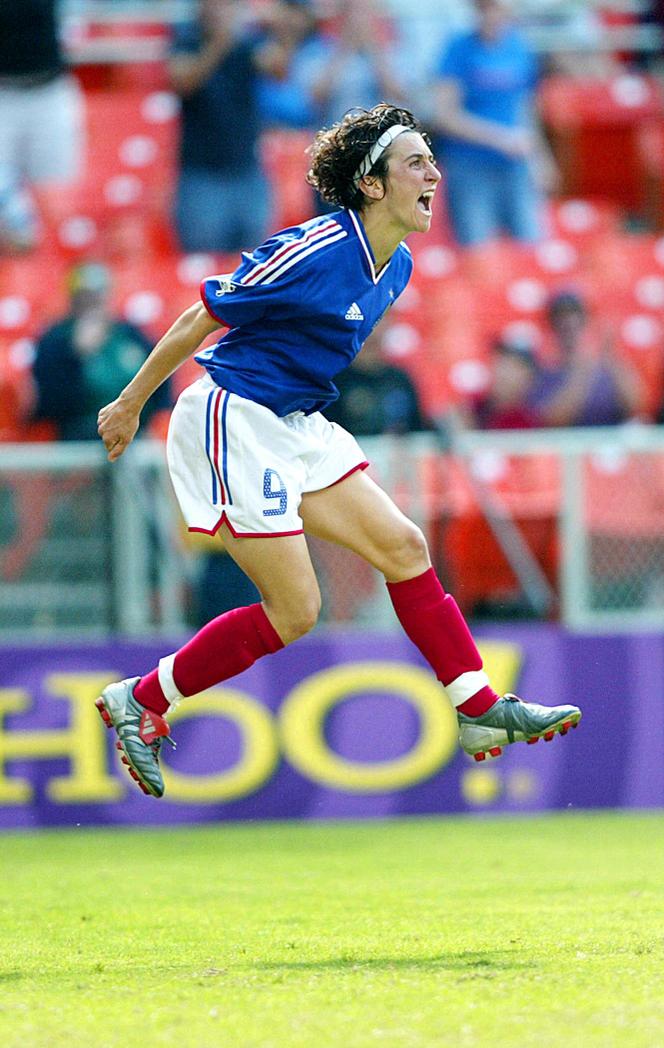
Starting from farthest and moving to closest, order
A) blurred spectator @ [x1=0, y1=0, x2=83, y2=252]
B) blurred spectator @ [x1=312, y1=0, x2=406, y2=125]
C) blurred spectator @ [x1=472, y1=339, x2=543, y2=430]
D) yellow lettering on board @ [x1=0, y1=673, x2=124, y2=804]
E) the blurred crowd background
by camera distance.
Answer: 1. blurred spectator @ [x1=312, y1=0, x2=406, y2=125]
2. blurred spectator @ [x1=0, y1=0, x2=83, y2=252]
3. the blurred crowd background
4. blurred spectator @ [x1=472, y1=339, x2=543, y2=430]
5. yellow lettering on board @ [x1=0, y1=673, x2=124, y2=804]

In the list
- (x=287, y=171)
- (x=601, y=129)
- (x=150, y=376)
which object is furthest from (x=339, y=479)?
(x=601, y=129)

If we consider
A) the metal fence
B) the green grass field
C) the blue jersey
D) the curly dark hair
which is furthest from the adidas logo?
the metal fence

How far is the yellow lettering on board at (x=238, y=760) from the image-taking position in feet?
30.7

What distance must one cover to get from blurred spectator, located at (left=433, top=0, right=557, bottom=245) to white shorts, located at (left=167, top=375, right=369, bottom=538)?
29.9 ft

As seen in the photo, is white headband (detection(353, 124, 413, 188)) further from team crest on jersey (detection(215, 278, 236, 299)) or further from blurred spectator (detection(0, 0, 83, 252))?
blurred spectator (detection(0, 0, 83, 252))

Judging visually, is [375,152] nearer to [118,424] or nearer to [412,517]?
[118,424]

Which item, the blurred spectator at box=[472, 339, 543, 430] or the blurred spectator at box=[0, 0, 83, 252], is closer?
the blurred spectator at box=[472, 339, 543, 430]

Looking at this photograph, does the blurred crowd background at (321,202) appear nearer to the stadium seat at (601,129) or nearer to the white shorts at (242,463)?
the stadium seat at (601,129)

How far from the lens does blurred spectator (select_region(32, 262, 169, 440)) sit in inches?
421

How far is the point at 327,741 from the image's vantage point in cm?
940

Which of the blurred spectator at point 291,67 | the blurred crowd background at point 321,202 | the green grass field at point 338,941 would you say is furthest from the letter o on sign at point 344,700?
the blurred spectator at point 291,67

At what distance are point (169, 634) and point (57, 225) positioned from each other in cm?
652

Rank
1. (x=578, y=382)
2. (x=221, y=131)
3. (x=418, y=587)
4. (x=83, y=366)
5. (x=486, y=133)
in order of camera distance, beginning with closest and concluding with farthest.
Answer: (x=418, y=587)
(x=83, y=366)
(x=578, y=382)
(x=221, y=131)
(x=486, y=133)

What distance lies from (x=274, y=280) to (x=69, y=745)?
4.73m
